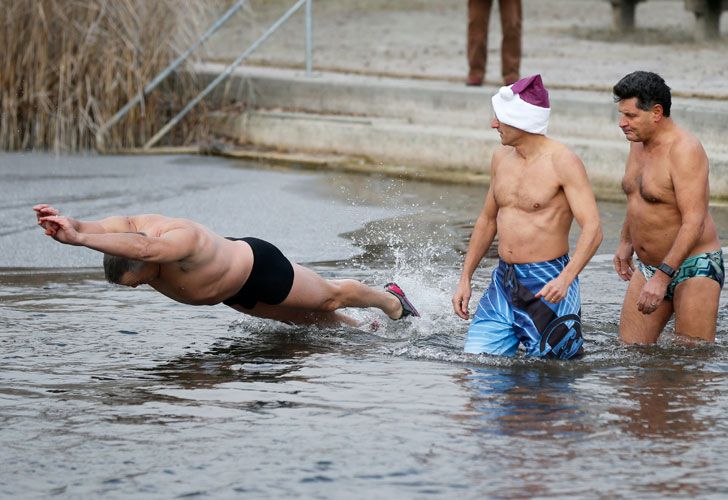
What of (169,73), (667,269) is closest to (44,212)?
(667,269)

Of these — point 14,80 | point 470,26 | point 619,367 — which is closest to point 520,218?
point 619,367

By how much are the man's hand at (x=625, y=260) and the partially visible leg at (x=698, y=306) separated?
1.23 ft

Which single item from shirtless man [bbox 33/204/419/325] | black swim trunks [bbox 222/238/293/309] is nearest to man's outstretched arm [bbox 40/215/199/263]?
shirtless man [bbox 33/204/419/325]

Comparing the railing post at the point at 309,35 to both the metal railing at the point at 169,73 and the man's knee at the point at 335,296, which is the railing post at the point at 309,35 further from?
the man's knee at the point at 335,296

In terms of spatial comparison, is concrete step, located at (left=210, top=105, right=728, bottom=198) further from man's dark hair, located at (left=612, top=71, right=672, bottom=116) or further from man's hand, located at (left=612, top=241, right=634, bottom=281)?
man's dark hair, located at (left=612, top=71, right=672, bottom=116)

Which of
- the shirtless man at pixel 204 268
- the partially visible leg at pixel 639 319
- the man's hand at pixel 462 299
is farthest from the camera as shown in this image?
the partially visible leg at pixel 639 319

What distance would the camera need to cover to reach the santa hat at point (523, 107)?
628cm

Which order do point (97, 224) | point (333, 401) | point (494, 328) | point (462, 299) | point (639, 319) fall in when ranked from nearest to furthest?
point (333, 401) < point (97, 224) < point (494, 328) < point (462, 299) < point (639, 319)

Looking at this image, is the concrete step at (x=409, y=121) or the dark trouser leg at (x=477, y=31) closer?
the concrete step at (x=409, y=121)

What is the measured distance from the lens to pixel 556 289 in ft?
20.2

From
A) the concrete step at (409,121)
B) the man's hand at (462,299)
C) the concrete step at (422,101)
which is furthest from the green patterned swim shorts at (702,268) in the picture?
the concrete step at (422,101)

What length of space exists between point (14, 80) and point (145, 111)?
128 centimetres

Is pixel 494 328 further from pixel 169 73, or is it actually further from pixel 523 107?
pixel 169 73

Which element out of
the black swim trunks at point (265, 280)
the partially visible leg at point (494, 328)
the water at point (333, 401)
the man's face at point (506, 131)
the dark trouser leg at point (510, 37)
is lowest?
the water at point (333, 401)
